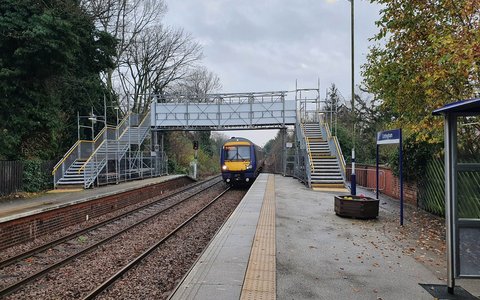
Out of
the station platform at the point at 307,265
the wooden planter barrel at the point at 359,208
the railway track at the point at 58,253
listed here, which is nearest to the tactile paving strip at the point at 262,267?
the station platform at the point at 307,265

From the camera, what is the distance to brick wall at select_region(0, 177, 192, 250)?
9641mm

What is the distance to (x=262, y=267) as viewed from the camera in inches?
238

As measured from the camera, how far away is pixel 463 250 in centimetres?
489

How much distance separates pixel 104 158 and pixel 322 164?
13.0m

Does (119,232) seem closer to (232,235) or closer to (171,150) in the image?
(232,235)

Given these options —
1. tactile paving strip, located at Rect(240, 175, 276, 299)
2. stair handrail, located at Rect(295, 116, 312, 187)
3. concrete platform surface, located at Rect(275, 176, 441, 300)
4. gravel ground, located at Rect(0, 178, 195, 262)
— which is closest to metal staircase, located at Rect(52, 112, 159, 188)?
gravel ground, located at Rect(0, 178, 195, 262)

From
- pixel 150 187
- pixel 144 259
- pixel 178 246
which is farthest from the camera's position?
pixel 150 187

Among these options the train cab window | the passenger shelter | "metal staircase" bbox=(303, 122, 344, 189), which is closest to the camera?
the passenger shelter

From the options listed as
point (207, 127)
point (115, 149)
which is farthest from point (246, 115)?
point (115, 149)

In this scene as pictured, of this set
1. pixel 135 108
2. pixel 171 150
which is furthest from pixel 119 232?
pixel 171 150

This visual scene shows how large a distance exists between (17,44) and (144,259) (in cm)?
1581

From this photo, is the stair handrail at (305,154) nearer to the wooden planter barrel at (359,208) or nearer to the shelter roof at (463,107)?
the wooden planter barrel at (359,208)

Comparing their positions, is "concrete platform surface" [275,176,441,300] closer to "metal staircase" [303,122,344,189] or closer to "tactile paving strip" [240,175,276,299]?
"tactile paving strip" [240,175,276,299]

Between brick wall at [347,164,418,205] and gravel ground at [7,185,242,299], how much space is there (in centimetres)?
880
